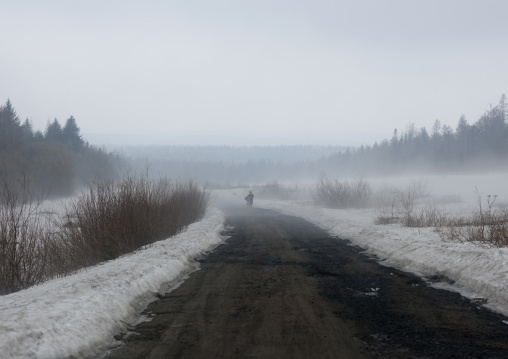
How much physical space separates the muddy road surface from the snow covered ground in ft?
1.36

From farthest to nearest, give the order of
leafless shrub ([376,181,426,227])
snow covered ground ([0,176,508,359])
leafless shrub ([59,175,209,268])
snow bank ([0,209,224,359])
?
leafless shrub ([376,181,426,227])
leafless shrub ([59,175,209,268])
snow covered ground ([0,176,508,359])
snow bank ([0,209,224,359])

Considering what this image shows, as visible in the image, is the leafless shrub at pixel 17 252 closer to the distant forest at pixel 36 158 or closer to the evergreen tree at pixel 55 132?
the distant forest at pixel 36 158

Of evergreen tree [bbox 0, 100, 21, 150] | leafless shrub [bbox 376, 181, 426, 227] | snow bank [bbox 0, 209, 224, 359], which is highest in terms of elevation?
evergreen tree [bbox 0, 100, 21, 150]

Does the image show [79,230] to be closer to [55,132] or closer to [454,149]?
[55,132]

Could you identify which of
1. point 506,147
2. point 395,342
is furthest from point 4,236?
point 506,147

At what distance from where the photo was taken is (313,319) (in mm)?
7168

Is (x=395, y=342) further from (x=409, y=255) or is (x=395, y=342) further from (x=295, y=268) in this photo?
(x=409, y=255)

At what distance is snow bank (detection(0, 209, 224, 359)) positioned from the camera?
5.45 m

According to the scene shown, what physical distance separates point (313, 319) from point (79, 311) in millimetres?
3385

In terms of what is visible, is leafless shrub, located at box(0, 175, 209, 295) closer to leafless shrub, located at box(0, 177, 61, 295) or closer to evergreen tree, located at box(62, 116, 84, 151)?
leafless shrub, located at box(0, 177, 61, 295)

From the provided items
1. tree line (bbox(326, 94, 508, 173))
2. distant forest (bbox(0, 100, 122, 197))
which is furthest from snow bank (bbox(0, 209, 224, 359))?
tree line (bbox(326, 94, 508, 173))

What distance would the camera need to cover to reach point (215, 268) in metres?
12.5

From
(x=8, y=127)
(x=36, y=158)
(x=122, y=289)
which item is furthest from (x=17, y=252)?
(x=8, y=127)

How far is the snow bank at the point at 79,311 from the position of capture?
5.45 m
